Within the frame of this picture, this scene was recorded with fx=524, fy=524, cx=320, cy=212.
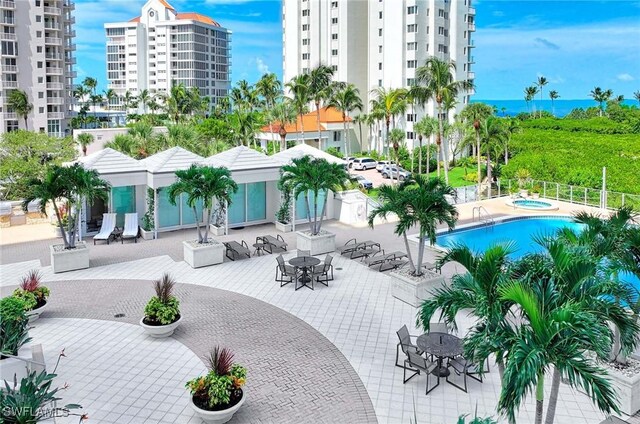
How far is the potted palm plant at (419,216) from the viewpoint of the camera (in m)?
13.8

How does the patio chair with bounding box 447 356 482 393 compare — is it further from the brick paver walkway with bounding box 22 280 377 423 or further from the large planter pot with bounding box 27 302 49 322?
the large planter pot with bounding box 27 302 49 322

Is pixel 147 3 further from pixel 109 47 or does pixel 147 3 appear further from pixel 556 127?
pixel 556 127

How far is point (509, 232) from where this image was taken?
2472 cm

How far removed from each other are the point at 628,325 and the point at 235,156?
17667mm

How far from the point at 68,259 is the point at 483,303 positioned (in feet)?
47.3

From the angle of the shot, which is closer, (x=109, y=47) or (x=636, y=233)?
(x=636, y=233)

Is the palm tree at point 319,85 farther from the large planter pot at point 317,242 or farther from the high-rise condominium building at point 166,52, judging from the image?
the high-rise condominium building at point 166,52

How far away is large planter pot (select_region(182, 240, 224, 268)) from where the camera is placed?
694 inches

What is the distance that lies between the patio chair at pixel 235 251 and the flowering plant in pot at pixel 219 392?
9.67m

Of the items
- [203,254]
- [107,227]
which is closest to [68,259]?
[203,254]

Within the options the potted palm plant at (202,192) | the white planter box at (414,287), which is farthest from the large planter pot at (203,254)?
the white planter box at (414,287)

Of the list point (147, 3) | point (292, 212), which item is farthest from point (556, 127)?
point (147, 3)

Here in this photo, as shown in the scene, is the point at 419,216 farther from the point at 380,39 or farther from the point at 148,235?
the point at 380,39

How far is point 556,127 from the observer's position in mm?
70688
